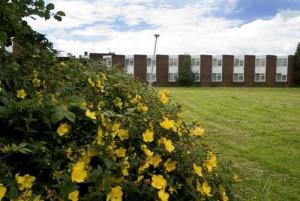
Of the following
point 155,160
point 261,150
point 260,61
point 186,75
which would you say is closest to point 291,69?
point 260,61

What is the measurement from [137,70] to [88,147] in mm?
61133

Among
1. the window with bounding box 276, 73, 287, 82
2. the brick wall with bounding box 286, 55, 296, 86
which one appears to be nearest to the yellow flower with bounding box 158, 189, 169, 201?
the brick wall with bounding box 286, 55, 296, 86

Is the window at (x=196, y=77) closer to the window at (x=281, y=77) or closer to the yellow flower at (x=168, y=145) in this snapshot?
the window at (x=281, y=77)

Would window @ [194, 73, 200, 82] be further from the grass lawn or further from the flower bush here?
the flower bush

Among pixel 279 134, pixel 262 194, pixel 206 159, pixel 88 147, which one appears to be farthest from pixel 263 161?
pixel 88 147

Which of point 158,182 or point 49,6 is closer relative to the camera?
point 158,182

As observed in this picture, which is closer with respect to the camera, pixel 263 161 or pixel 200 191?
pixel 200 191

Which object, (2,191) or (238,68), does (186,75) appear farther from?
(2,191)

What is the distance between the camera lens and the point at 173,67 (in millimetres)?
63688

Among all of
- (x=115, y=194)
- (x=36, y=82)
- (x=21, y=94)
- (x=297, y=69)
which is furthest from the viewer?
(x=297, y=69)

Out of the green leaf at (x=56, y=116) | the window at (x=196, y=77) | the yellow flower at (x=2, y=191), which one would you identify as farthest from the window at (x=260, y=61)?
the yellow flower at (x=2, y=191)

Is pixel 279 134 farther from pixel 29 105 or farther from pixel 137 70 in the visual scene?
pixel 137 70

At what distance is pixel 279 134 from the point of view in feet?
39.4

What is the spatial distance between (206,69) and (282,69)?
929 cm
